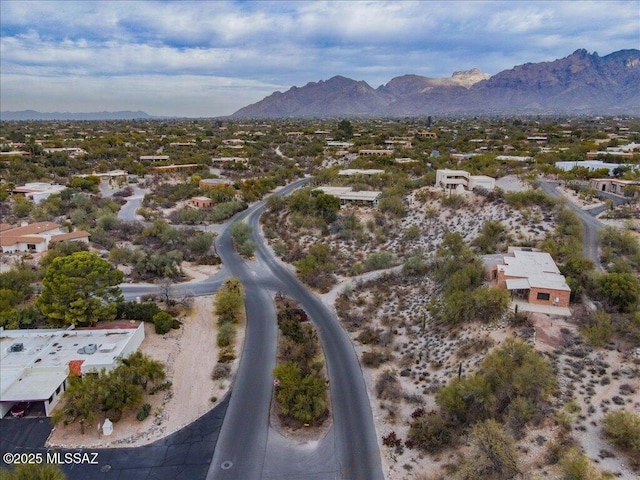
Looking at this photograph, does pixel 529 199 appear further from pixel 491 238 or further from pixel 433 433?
pixel 433 433

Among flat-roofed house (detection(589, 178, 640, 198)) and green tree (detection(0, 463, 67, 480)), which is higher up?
flat-roofed house (detection(589, 178, 640, 198))

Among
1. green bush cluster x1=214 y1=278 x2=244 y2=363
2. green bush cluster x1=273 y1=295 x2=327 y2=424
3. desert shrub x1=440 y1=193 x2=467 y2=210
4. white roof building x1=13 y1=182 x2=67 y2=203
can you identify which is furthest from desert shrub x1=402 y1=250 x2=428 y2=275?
white roof building x1=13 y1=182 x2=67 y2=203

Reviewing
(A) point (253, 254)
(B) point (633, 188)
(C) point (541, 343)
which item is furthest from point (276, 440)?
(B) point (633, 188)

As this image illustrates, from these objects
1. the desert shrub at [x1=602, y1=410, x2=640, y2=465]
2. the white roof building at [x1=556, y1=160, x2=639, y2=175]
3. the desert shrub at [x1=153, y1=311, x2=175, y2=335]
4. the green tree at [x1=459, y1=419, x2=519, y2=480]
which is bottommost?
the desert shrub at [x1=153, y1=311, x2=175, y2=335]

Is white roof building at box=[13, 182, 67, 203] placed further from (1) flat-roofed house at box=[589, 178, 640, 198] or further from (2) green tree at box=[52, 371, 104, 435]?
(1) flat-roofed house at box=[589, 178, 640, 198]

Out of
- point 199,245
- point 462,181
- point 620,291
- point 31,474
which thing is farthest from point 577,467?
point 462,181

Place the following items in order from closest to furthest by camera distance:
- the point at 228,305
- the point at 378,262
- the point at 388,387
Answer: the point at 388,387, the point at 228,305, the point at 378,262
